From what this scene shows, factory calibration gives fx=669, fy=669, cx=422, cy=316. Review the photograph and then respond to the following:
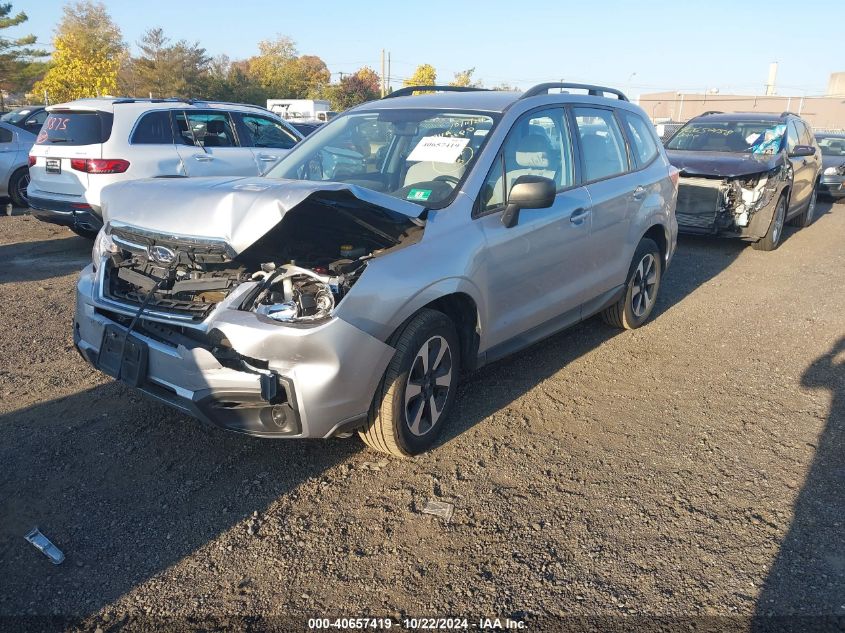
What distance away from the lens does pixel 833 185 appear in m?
14.6

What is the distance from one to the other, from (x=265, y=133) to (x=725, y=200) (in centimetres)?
631

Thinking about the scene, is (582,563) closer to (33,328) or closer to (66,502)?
(66,502)

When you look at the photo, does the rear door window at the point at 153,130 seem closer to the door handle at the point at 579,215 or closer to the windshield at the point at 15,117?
the windshield at the point at 15,117

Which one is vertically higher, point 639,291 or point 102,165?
point 102,165

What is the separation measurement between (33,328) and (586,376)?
4406 millimetres

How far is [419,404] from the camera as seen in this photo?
11.7ft

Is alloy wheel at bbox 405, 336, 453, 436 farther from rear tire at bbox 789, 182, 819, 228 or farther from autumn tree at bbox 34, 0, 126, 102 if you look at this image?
Answer: autumn tree at bbox 34, 0, 126, 102

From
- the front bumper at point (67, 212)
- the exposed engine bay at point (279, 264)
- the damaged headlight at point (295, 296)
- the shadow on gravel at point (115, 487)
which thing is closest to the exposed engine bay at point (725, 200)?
the exposed engine bay at point (279, 264)

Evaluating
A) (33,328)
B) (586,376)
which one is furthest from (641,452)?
(33,328)

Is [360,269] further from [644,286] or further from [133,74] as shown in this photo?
[133,74]

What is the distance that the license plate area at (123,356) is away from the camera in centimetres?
321

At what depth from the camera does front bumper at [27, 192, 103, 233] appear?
7570 millimetres

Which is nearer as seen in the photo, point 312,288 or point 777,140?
point 312,288

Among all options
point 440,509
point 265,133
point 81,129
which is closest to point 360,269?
point 440,509
